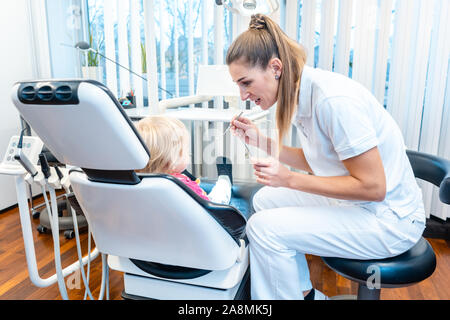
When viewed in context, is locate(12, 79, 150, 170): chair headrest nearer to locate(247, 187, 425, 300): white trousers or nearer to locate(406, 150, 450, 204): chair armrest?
locate(247, 187, 425, 300): white trousers

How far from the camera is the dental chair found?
0.69 m

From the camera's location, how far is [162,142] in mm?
1037

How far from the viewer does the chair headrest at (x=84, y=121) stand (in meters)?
0.67

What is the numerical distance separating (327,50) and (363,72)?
0.25 meters

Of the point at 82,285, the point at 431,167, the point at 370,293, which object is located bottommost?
the point at 82,285

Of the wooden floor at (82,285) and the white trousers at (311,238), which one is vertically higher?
the white trousers at (311,238)

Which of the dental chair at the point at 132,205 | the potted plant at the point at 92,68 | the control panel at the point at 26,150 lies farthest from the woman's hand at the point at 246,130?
A: the potted plant at the point at 92,68

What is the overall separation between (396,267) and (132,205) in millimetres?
687

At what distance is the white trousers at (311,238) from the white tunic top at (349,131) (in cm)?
6

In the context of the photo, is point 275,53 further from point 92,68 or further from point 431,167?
point 92,68

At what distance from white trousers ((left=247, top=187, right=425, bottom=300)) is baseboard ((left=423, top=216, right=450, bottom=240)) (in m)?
1.27

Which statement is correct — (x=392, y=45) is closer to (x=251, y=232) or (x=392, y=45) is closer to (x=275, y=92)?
(x=275, y=92)

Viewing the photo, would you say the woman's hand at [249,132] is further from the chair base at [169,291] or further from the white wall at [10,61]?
the white wall at [10,61]

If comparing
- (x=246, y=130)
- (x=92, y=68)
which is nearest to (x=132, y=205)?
(x=246, y=130)
